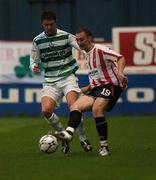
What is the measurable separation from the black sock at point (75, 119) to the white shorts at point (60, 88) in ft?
2.33

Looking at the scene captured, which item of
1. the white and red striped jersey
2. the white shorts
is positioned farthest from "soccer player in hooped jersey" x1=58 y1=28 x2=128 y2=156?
the white shorts

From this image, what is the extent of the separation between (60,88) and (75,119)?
988 millimetres

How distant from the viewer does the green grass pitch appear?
9695 mm

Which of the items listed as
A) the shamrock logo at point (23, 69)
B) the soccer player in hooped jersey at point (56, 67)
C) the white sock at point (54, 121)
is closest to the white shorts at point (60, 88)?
the soccer player in hooped jersey at point (56, 67)

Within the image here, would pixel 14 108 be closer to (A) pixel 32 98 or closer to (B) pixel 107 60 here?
(A) pixel 32 98

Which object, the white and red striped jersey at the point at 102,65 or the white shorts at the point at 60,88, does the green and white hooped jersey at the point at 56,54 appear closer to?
the white shorts at the point at 60,88

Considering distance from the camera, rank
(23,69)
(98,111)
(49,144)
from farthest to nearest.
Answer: (23,69) < (98,111) < (49,144)

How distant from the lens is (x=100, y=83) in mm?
11664

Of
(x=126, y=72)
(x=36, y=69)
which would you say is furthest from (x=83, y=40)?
(x=126, y=72)

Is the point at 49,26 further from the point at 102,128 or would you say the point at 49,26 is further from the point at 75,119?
the point at 102,128

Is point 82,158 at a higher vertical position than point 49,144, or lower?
lower

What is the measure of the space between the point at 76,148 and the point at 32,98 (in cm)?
821

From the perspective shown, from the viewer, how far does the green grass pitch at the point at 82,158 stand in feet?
31.8

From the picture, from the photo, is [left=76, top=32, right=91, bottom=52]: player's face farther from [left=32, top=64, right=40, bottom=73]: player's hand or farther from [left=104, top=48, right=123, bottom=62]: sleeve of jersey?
[left=32, top=64, right=40, bottom=73]: player's hand
